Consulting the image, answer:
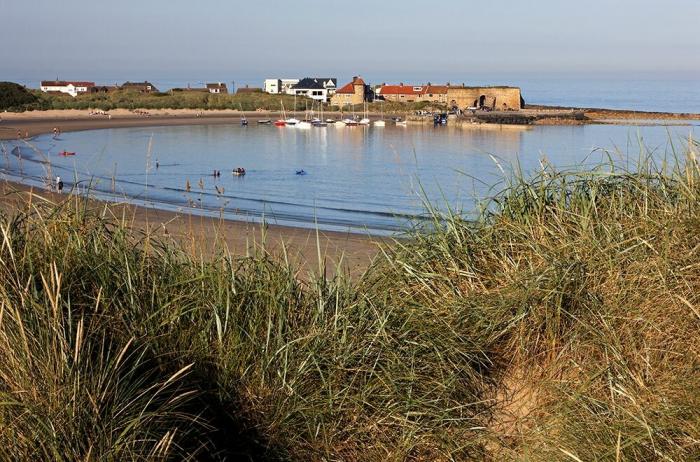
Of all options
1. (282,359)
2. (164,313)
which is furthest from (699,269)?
(164,313)

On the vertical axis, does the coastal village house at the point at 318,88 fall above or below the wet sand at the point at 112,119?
above

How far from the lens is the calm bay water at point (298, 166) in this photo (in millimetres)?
22016

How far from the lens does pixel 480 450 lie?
4.04 m

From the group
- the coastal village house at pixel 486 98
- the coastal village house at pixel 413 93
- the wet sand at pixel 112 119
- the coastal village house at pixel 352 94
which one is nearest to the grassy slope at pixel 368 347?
the wet sand at pixel 112 119

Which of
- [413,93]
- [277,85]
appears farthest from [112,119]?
[277,85]

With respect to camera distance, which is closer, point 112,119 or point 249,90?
point 112,119

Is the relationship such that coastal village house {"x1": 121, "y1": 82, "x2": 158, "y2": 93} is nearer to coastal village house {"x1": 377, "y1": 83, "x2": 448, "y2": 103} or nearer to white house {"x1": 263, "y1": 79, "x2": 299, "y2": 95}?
white house {"x1": 263, "y1": 79, "x2": 299, "y2": 95}

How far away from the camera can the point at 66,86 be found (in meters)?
159

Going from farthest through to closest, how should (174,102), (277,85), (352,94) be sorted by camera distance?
1. (277,85)
2. (352,94)
3. (174,102)

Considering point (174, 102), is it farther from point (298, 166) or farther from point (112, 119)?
point (298, 166)

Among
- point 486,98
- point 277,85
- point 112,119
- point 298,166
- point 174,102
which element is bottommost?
point 298,166

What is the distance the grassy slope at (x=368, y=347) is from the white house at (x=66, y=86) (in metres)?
159

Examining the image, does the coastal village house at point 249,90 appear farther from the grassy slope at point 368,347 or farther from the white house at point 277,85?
the grassy slope at point 368,347

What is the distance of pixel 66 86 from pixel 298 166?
128m
